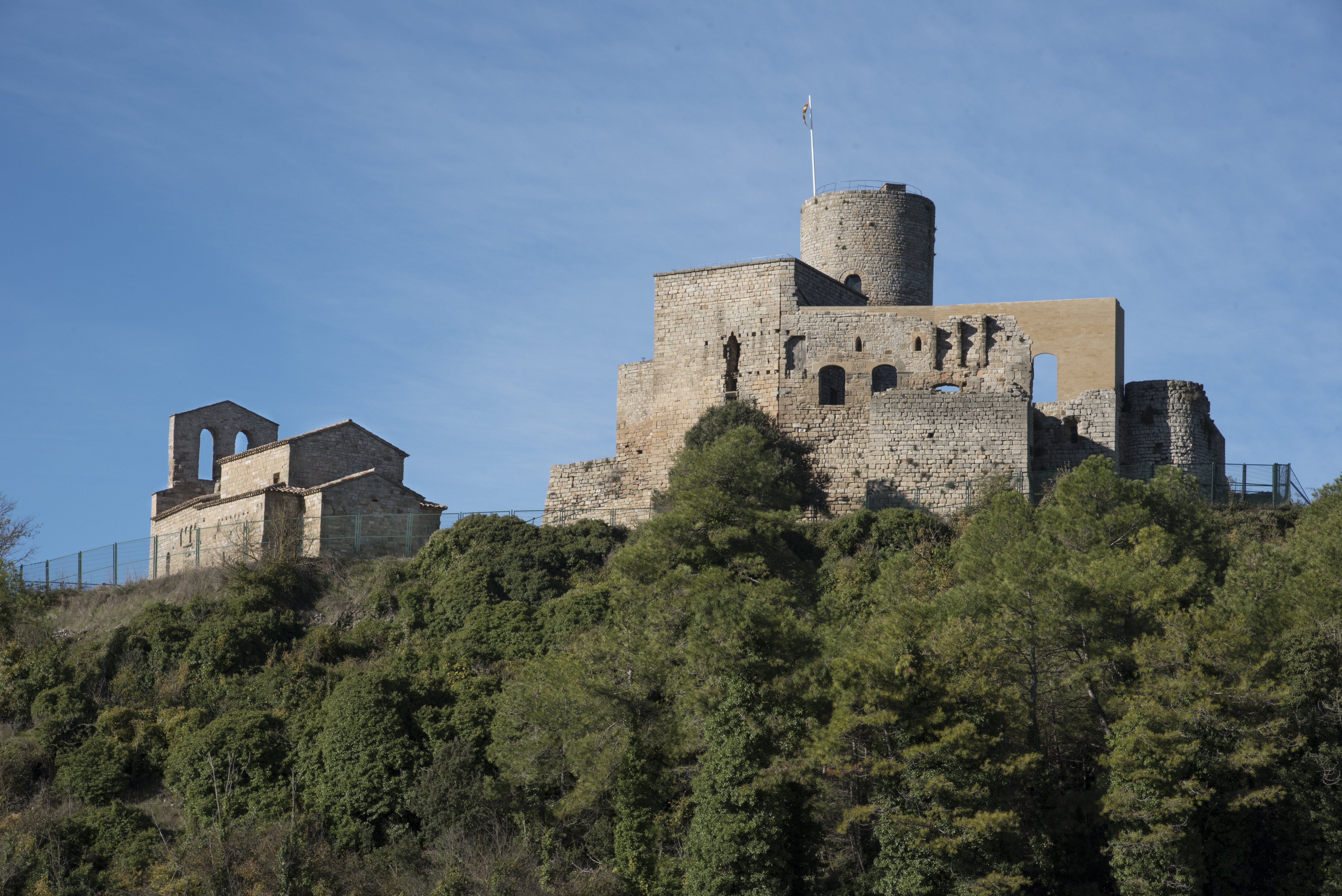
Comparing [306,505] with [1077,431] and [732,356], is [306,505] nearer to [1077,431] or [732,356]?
[732,356]


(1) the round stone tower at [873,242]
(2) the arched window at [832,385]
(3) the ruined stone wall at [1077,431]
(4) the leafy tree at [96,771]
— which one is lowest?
(4) the leafy tree at [96,771]

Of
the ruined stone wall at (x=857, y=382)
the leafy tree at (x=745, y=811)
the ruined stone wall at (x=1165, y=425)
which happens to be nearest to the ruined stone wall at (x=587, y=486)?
the ruined stone wall at (x=857, y=382)

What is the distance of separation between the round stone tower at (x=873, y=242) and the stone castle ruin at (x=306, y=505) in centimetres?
1431

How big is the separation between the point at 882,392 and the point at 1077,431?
4.95 m

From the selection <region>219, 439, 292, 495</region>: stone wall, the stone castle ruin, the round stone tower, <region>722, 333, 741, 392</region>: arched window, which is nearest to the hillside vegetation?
the stone castle ruin

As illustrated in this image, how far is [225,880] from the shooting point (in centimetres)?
2580

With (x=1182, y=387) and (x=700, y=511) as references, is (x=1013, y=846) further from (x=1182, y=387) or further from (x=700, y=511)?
(x=1182, y=387)

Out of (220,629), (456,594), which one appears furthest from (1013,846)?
(220,629)

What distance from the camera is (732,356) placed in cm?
4191

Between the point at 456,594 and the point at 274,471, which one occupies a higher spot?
the point at 274,471

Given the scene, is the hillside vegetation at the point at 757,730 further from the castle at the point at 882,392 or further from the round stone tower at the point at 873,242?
the round stone tower at the point at 873,242

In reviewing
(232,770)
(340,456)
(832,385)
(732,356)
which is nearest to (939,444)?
(832,385)

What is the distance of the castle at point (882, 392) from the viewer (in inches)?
1512

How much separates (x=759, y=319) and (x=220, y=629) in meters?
16.4
